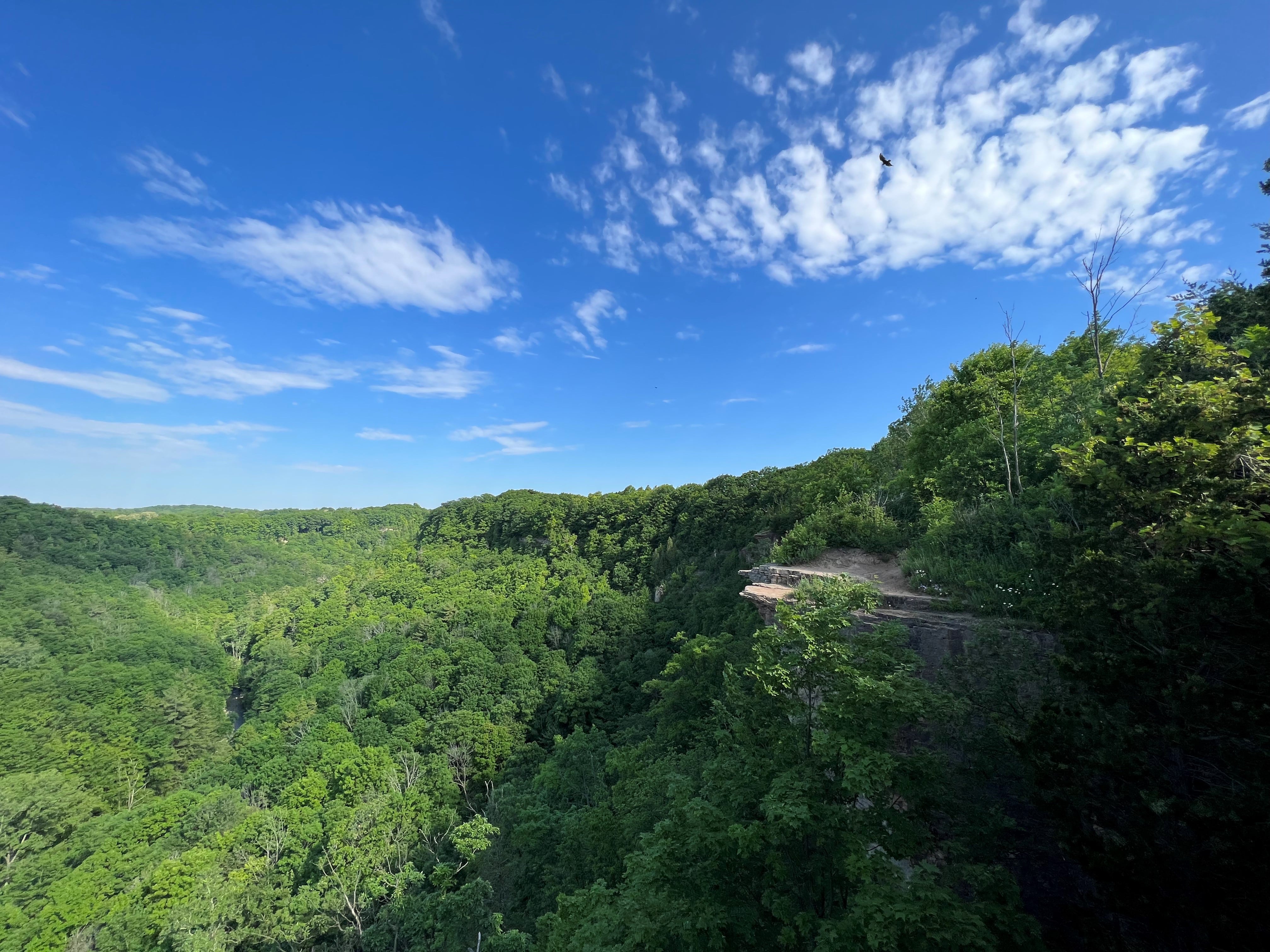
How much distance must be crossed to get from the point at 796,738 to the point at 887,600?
5.17 metres

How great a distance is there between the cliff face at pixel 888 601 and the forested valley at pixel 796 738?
42 cm

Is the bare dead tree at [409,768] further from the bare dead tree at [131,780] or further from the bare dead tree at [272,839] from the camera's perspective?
Result: the bare dead tree at [131,780]

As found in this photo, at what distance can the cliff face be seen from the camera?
8188mm

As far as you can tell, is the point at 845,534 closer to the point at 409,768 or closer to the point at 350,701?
the point at 409,768

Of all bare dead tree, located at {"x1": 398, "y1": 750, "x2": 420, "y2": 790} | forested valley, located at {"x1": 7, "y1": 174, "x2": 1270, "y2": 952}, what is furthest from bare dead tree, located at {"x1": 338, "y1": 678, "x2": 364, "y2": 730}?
bare dead tree, located at {"x1": 398, "y1": 750, "x2": 420, "y2": 790}

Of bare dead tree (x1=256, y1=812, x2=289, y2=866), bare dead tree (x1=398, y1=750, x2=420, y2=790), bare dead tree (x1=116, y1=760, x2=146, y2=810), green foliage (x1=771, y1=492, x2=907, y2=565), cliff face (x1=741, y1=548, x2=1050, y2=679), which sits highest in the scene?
green foliage (x1=771, y1=492, x2=907, y2=565)

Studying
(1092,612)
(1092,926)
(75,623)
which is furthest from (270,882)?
(75,623)

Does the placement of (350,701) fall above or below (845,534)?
below

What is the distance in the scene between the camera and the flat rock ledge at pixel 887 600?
26.9 ft

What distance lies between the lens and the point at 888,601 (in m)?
10.3

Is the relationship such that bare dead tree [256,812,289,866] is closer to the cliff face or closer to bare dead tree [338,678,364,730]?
bare dead tree [338,678,364,730]

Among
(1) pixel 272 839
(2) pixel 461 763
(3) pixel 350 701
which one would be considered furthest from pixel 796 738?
(3) pixel 350 701

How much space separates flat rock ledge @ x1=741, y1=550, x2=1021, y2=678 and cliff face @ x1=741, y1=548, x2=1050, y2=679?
0.5 inches

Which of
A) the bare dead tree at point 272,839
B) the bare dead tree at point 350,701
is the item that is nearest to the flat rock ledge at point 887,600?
the bare dead tree at point 272,839
